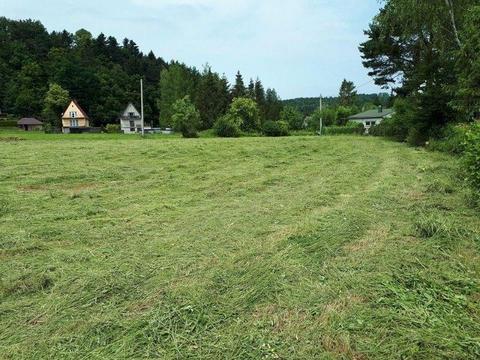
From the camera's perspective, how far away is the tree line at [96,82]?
41.8 metres

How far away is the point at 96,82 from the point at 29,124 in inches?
465

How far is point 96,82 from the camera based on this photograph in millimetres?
53406

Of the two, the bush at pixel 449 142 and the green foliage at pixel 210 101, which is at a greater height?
the green foliage at pixel 210 101

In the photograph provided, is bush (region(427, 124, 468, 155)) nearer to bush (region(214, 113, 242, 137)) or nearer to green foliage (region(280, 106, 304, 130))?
bush (region(214, 113, 242, 137))

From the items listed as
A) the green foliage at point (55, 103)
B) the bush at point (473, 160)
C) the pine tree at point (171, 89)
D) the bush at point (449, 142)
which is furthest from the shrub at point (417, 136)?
the green foliage at point (55, 103)

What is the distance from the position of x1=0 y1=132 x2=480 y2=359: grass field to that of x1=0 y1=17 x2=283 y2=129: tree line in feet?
102

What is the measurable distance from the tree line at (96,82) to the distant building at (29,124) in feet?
4.44

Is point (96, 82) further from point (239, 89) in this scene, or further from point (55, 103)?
point (239, 89)

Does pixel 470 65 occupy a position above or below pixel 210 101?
below

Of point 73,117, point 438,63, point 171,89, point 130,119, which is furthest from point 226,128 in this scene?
point 73,117

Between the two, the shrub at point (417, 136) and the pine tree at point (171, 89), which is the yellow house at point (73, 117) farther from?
the shrub at point (417, 136)

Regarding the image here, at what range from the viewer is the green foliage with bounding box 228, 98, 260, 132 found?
32.8m

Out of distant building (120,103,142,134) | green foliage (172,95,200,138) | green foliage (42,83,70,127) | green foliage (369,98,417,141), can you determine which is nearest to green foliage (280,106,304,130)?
green foliage (172,95,200,138)

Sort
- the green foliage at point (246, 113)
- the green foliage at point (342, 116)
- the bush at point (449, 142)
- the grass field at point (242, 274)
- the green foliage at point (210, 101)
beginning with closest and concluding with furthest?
1. the grass field at point (242, 274)
2. the bush at point (449, 142)
3. the green foliage at point (246, 113)
4. the green foliage at point (210, 101)
5. the green foliage at point (342, 116)
